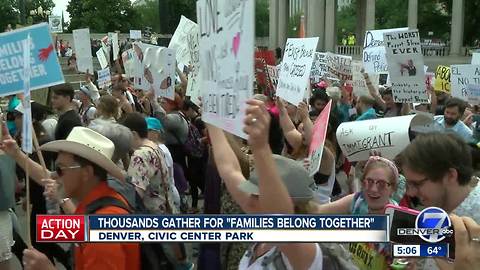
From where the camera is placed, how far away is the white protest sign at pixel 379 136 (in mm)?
4699

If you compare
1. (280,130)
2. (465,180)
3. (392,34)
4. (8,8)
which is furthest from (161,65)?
(8,8)

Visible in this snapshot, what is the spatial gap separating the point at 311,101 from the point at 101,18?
80.5 metres

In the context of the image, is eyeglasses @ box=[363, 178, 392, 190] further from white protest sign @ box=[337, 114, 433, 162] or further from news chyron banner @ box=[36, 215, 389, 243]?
news chyron banner @ box=[36, 215, 389, 243]

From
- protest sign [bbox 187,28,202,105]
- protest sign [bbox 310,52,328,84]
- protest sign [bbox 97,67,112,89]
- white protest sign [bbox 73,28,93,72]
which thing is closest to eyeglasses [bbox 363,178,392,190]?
protest sign [bbox 187,28,202,105]

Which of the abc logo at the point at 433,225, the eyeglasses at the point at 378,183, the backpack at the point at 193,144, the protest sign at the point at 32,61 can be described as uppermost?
the protest sign at the point at 32,61

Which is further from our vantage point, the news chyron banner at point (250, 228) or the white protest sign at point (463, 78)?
the white protest sign at point (463, 78)

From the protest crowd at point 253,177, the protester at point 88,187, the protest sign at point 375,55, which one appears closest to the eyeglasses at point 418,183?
the protest crowd at point 253,177

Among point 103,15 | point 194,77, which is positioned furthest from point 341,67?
point 103,15

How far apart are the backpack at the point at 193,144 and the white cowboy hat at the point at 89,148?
17.1ft

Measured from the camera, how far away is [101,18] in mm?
86125

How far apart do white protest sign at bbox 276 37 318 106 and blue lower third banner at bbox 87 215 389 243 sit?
4030mm

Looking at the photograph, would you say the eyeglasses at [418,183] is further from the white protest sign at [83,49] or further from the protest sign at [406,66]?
the white protest sign at [83,49]

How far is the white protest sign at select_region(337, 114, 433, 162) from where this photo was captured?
185 inches

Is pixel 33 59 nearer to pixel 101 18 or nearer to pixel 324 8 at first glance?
pixel 324 8
